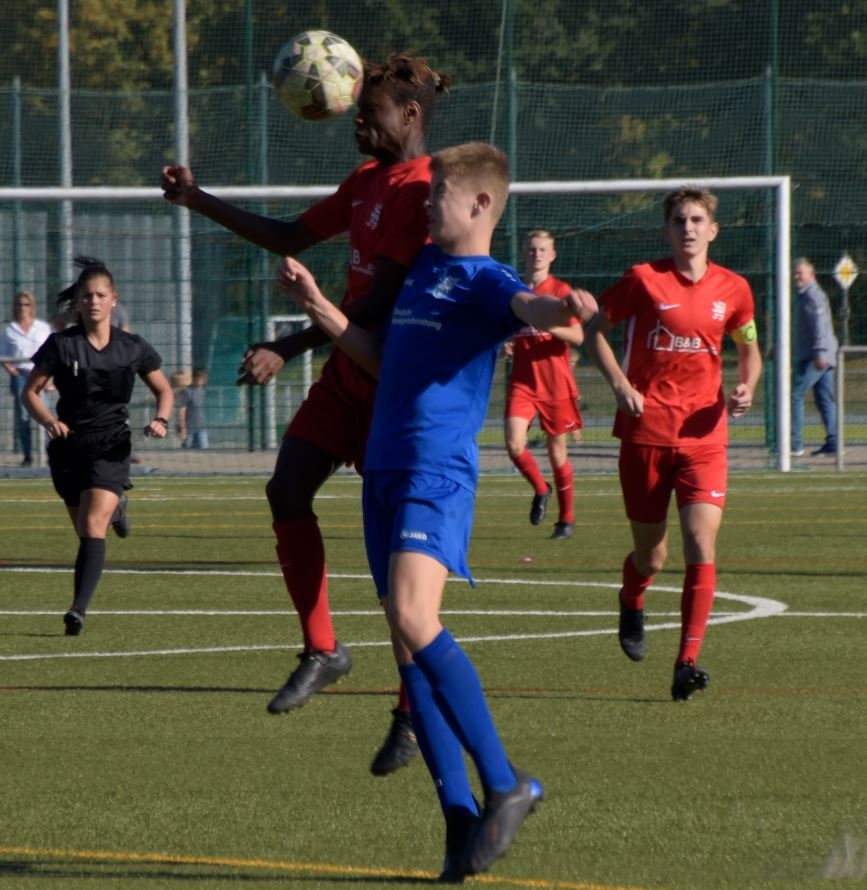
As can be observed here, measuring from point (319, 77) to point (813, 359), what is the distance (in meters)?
14.8

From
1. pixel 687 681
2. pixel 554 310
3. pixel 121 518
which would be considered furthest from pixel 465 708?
pixel 121 518

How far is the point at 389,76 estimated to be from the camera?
20.4 feet

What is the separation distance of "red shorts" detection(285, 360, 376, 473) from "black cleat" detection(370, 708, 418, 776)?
103 centimetres

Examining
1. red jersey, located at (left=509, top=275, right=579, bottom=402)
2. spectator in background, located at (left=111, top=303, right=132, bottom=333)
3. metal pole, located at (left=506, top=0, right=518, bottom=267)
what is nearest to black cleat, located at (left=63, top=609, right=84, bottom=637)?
red jersey, located at (left=509, top=275, right=579, bottom=402)

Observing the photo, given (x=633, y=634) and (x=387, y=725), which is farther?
(x=633, y=634)

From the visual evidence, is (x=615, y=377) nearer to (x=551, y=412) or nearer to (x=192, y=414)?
(x=551, y=412)

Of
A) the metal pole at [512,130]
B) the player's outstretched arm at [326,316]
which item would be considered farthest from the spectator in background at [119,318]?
the player's outstretched arm at [326,316]

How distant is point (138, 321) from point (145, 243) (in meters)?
0.98

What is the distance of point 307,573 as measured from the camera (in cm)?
685

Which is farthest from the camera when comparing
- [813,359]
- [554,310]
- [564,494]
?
[813,359]

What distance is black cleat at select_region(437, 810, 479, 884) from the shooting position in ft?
15.8

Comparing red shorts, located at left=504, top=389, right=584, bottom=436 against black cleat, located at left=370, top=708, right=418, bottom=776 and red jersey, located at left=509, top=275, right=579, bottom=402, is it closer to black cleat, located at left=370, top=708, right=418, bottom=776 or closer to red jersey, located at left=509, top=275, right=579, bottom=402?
red jersey, located at left=509, top=275, right=579, bottom=402

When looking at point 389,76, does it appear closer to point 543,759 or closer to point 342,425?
point 342,425

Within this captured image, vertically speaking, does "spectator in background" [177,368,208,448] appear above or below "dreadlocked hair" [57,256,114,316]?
below
